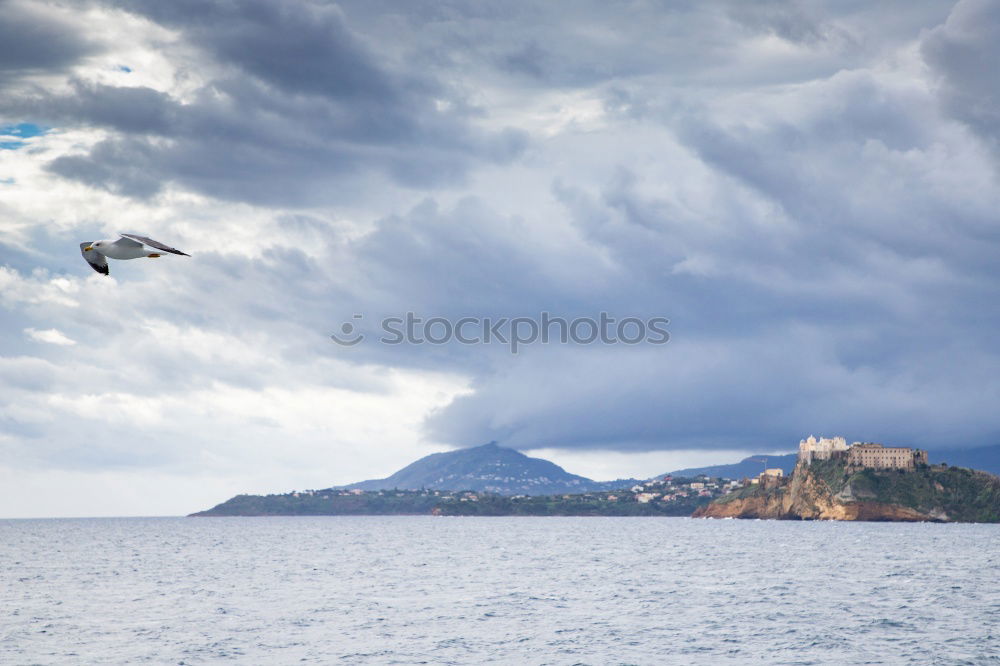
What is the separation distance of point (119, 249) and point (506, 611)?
60.9 meters

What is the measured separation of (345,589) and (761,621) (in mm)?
43883

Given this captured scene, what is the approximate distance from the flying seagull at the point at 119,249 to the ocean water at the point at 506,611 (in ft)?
124

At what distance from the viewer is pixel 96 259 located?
28359 millimetres

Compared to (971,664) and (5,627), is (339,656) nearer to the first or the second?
(5,627)

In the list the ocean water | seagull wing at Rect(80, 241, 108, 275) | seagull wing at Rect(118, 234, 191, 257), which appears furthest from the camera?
the ocean water

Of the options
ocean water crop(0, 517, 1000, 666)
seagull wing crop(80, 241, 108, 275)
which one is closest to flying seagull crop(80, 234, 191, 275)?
seagull wing crop(80, 241, 108, 275)

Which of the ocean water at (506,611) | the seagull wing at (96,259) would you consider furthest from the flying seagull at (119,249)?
the ocean water at (506,611)

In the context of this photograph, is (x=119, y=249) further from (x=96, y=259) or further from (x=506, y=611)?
(x=506, y=611)

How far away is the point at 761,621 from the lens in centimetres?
7500

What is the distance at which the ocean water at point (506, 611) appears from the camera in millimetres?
62031

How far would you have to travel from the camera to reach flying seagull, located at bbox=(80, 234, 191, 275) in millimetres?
24953

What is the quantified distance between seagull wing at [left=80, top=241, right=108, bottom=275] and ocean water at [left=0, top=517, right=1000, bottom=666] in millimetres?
37343

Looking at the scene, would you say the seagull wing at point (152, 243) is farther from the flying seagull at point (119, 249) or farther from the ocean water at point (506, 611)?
the ocean water at point (506, 611)

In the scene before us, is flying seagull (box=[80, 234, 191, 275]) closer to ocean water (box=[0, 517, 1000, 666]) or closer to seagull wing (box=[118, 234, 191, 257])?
seagull wing (box=[118, 234, 191, 257])
